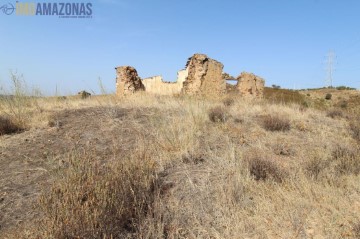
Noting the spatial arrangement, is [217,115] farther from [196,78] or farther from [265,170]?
[196,78]

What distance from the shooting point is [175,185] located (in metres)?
3.77

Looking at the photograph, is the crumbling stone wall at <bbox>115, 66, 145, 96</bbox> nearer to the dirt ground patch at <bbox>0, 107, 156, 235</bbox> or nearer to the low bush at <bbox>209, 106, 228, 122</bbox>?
the dirt ground patch at <bbox>0, 107, 156, 235</bbox>

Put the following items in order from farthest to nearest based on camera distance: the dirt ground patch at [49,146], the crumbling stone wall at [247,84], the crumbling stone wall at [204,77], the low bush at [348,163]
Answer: the crumbling stone wall at [247,84]
the crumbling stone wall at [204,77]
the low bush at [348,163]
the dirt ground patch at [49,146]

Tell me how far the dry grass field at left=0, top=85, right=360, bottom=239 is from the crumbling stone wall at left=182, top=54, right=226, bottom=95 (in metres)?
6.96

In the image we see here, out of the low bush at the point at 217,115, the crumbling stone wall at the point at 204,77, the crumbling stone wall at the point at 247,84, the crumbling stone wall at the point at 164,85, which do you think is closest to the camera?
the low bush at the point at 217,115

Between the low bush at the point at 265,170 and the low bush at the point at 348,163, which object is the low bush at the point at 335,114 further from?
the low bush at the point at 265,170

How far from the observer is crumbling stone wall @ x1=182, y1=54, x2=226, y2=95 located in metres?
13.3

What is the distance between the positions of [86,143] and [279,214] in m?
3.87

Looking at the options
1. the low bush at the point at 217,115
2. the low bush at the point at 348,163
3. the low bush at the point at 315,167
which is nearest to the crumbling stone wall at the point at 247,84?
the low bush at the point at 217,115

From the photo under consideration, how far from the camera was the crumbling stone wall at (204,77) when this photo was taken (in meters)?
13.3

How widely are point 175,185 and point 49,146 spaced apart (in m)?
2.96

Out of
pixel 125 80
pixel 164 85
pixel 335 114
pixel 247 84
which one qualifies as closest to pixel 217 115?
pixel 335 114

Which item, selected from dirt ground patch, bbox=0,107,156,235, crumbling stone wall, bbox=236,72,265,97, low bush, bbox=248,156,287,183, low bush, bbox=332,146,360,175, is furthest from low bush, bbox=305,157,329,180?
crumbling stone wall, bbox=236,72,265,97

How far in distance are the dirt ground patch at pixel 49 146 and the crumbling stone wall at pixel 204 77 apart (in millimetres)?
5284
